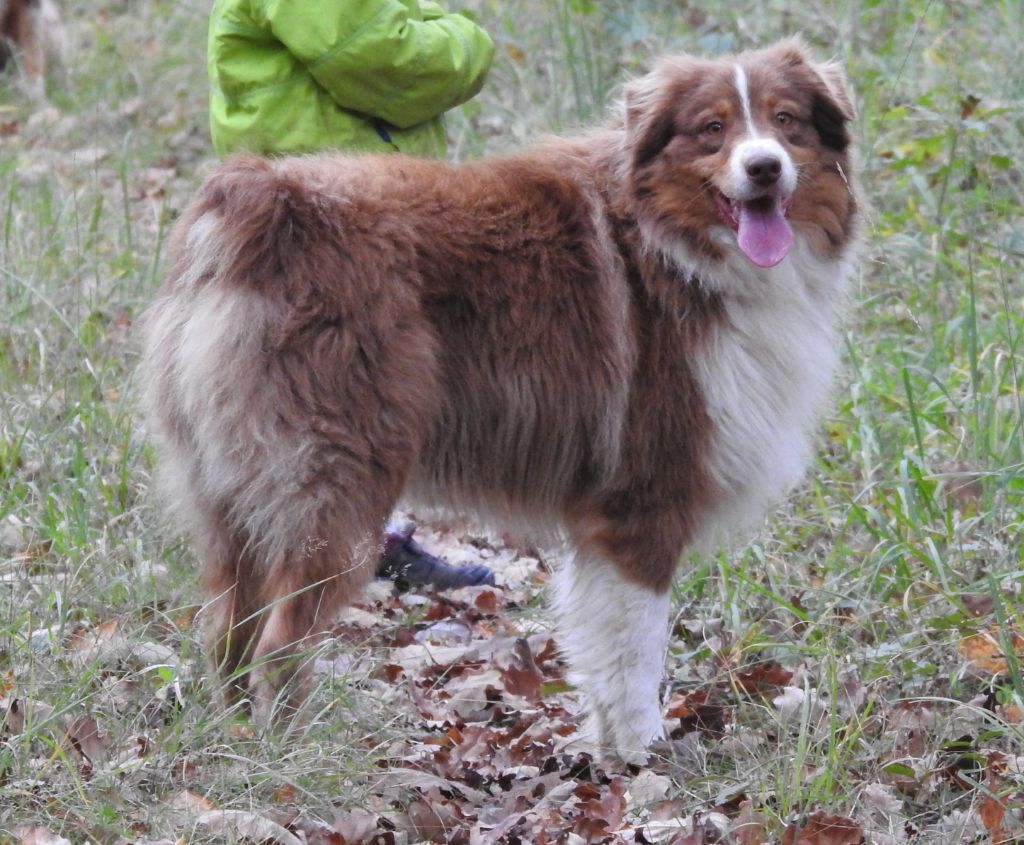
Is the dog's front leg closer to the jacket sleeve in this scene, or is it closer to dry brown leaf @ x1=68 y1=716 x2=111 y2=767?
dry brown leaf @ x1=68 y1=716 x2=111 y2=767

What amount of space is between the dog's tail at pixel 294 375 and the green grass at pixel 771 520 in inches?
15.7

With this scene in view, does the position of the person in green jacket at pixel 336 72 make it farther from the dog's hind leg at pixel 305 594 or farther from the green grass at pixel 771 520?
the dog's hind leg at pixel 305 594

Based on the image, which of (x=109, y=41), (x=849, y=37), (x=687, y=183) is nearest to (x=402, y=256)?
(x=687, y=183)

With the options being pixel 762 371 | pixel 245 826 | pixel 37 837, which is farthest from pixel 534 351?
pixel 37 837

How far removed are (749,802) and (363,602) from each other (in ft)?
6.54

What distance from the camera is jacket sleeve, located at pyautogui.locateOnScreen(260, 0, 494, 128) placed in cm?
419

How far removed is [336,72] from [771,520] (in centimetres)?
220

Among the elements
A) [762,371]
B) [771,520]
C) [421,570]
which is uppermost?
[762,371]

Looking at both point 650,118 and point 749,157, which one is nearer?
point 749,157

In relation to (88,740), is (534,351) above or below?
above

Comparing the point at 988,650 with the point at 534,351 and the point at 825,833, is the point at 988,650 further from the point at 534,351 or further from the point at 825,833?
the point at 534,351

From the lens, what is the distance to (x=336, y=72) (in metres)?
4.29

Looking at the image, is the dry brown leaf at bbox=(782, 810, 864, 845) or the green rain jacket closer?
the dry brown leaf at bbox=(782, 810, 864, 845)

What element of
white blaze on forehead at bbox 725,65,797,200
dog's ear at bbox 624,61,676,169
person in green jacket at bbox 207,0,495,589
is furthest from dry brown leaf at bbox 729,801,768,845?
person in green jacket at bbox 207,0,495,589
